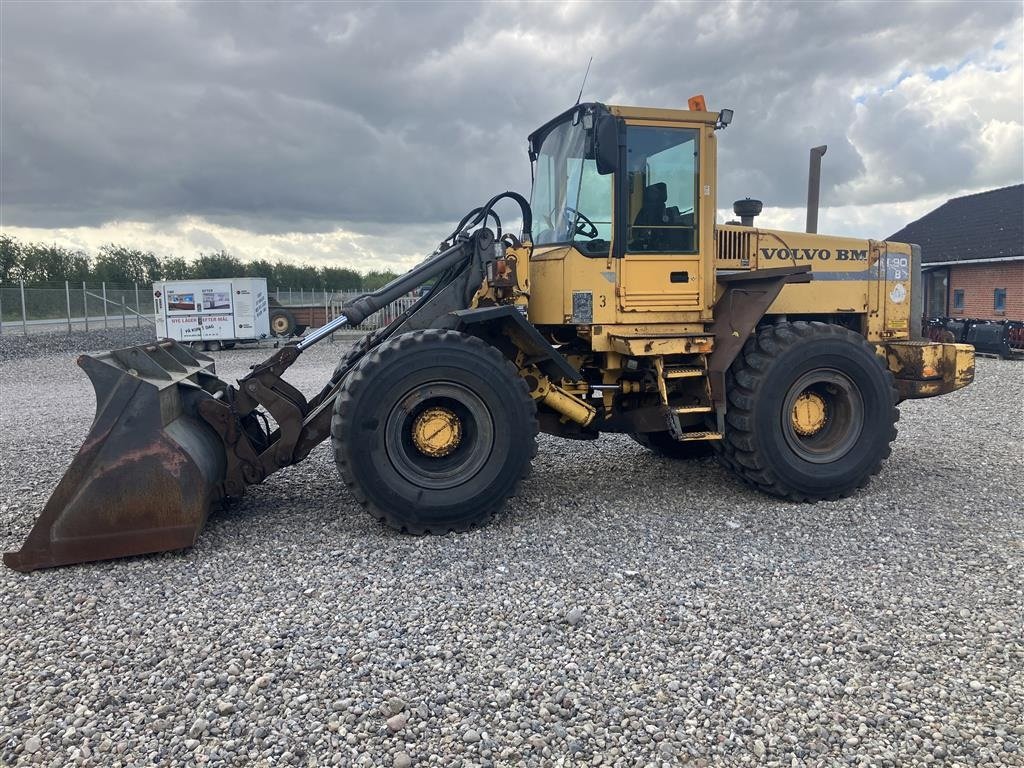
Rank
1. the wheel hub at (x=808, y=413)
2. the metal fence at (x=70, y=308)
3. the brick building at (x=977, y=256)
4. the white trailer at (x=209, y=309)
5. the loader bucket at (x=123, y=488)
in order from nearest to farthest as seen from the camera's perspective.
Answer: the loader bucket at (x=123, y=488)
the wheel hub at (x=808, y=413)
the brick building at (x=977, y=256)
the white trailer at (x=209, y=309)
the metal fence at (x=70, y=308)

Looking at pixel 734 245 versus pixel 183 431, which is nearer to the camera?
pixel 183 431

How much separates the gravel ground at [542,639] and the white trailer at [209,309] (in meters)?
18.4

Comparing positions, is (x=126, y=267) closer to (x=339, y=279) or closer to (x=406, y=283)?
(x=339, y=279)

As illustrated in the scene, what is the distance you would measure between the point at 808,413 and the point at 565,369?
2.11 m

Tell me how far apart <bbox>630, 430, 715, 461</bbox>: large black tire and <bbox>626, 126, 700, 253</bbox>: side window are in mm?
2090

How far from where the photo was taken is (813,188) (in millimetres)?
6645

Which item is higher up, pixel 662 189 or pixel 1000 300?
pixel 662 189

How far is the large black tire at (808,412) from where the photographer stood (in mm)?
5508

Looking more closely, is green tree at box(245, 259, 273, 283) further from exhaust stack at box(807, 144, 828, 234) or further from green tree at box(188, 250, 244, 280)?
exhaust stack at box(807, 144, 828, 234)

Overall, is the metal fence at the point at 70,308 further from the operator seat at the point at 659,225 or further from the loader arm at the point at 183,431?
the operator seat at the point at 659,225

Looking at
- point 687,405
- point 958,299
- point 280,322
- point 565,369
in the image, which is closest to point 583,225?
point 565,369

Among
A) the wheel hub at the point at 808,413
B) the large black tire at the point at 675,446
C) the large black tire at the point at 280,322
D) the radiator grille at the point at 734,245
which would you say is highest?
the radiator grille at the point at 734,245

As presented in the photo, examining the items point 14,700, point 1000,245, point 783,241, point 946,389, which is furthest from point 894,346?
point 1000,245

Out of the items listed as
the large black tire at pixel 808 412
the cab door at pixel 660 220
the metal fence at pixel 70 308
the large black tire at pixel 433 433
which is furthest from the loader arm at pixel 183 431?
the metal fence at pixel 70 308
